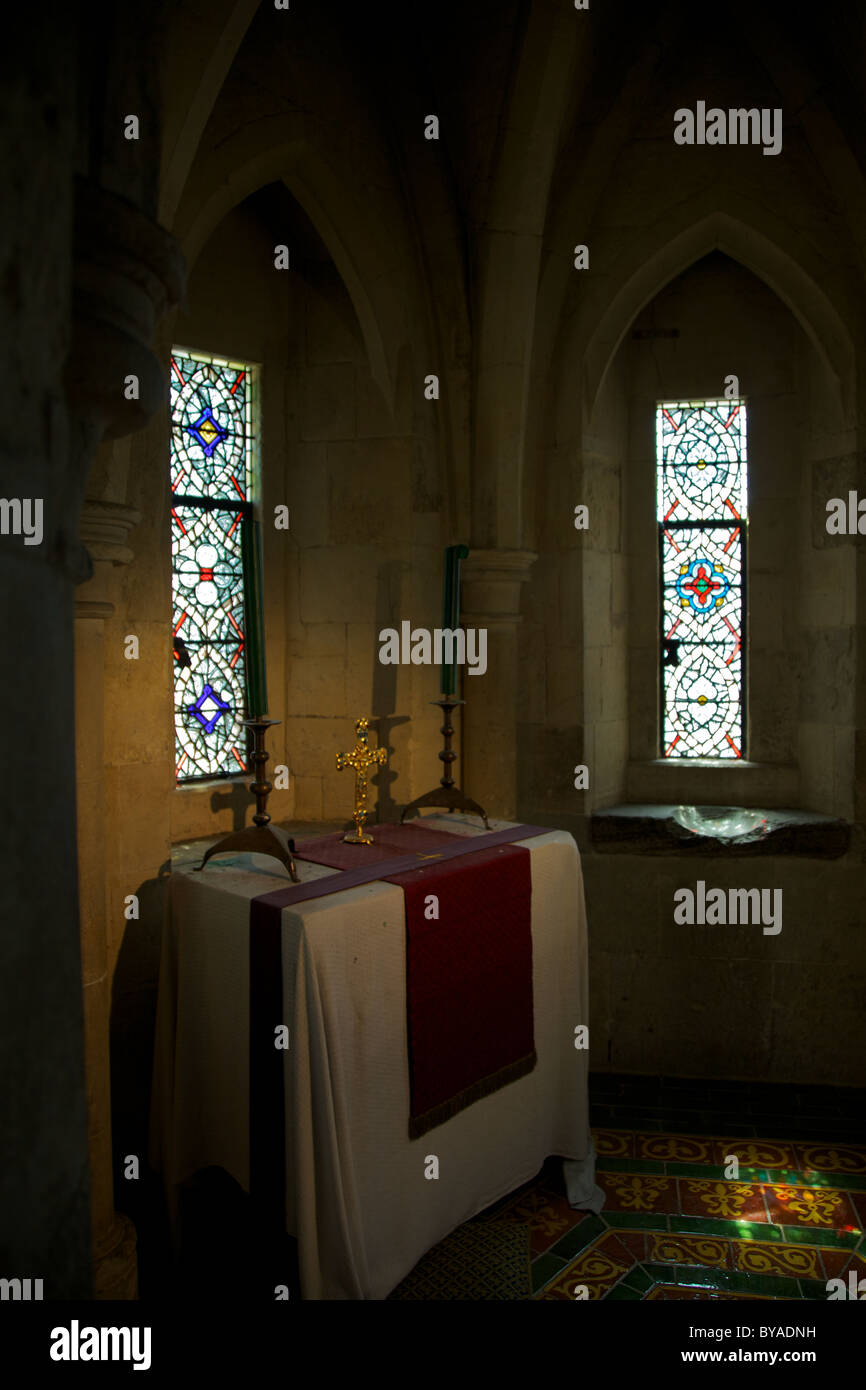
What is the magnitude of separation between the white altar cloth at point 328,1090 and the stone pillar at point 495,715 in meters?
1.59

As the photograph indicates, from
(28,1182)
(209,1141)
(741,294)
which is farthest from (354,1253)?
(741,294)

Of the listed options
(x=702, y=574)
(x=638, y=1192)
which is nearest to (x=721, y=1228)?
(x=638, y=1192)

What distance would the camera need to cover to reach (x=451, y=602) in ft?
12.9

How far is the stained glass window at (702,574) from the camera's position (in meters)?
5.39

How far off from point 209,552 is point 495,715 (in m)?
1.47

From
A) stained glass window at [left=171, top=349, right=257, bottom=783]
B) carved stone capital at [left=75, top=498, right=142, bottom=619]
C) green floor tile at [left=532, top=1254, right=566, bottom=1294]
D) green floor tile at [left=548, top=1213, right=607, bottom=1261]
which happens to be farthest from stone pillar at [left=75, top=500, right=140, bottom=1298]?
stained glass window at [left=171, top=349, right=257, bottom=783]

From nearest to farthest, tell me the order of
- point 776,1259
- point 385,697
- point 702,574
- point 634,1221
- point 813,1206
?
point 776,1259 < point 634,1221 < point 813,1206 < point 385,697 < point 702,574

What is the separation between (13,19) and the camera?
1044 millimetres

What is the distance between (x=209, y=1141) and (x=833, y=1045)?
304 centimetres

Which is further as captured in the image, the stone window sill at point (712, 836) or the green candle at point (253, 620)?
the stone window sill at point (712, 836)

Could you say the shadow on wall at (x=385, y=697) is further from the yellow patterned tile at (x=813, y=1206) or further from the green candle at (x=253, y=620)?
the yellow patterned tile at (x=813, y=1206)

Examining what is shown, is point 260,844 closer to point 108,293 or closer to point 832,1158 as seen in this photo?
point 108,293

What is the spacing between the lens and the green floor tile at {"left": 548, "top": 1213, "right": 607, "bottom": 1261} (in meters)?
3.31

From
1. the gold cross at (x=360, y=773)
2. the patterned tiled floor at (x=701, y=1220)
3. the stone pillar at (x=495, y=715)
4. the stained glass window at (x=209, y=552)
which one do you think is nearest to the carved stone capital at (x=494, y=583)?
the stone pillar at (x=495, y=715)
